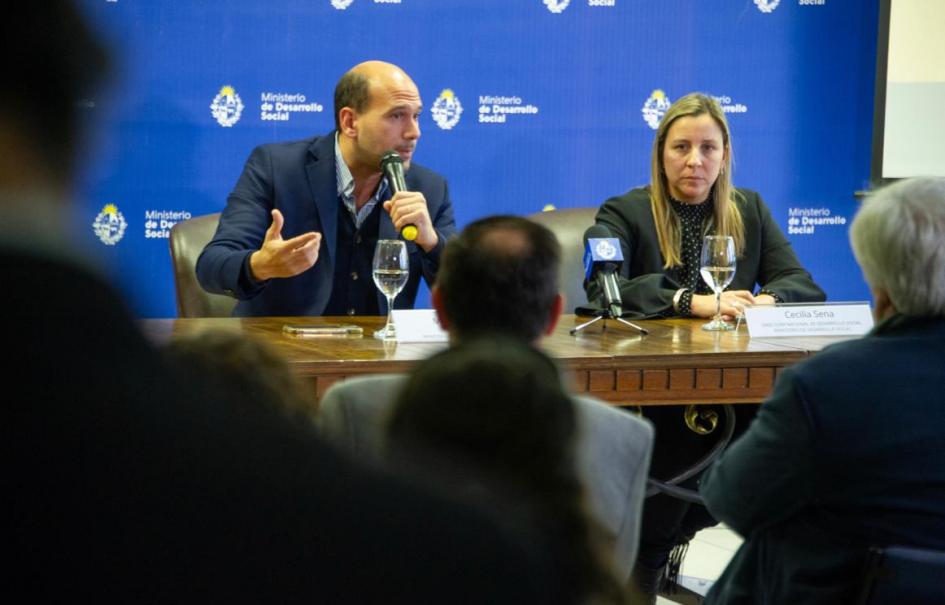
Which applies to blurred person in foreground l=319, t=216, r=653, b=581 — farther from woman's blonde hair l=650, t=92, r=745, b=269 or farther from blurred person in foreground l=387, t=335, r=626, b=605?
woman's blonde hair l=650, t=92, r=745, b=269

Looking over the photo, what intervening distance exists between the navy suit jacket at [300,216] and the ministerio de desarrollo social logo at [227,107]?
3.59 ft

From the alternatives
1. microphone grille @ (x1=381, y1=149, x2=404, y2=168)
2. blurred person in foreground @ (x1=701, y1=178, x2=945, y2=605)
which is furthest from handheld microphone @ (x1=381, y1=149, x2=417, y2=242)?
blurred person in foreground @ (x1=701, y1=178, x2=945, y2=605)

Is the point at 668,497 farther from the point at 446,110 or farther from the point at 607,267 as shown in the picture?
the point at 446,110

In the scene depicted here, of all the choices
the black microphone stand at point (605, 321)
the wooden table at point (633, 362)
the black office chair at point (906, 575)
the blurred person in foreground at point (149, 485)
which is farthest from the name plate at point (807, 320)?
the blurred person in foreground at point (149, 485)

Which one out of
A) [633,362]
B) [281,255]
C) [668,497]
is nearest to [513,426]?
[633,362]

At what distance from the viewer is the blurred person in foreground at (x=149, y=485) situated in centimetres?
28

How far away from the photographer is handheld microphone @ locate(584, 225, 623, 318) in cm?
300

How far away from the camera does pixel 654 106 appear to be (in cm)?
505

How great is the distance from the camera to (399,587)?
30 centimetres

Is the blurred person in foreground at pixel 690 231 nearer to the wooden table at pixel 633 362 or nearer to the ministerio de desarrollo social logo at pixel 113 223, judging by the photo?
the wooden table at pixel 633 362

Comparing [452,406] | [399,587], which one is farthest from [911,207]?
[399,587]

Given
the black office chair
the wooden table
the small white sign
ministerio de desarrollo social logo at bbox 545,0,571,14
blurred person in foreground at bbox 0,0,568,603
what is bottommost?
the black office chair

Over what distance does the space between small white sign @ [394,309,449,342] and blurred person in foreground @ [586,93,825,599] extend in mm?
763

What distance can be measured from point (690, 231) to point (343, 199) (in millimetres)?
1030
